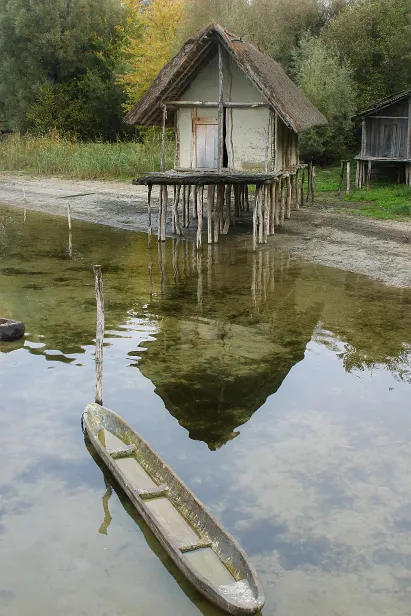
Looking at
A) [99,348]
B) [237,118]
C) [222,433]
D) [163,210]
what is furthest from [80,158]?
[222,433]

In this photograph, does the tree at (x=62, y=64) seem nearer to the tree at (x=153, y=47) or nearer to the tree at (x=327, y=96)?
the tree at (x=153, y=47)

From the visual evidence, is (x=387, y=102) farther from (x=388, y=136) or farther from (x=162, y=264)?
(x=162, y=264)

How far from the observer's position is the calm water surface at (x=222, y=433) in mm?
6711

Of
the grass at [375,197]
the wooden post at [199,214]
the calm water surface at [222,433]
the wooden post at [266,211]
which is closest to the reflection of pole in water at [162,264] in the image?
the calm water surface at [222,433]

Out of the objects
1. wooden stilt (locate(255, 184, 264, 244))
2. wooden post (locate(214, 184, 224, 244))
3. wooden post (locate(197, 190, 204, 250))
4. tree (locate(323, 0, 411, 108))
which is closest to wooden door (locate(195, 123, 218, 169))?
wooden post (locate(214, 184, 224, 244))

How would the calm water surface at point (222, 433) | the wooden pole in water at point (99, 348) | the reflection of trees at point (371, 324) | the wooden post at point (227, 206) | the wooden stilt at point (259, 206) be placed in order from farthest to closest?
the wooden post at point (227, 206) < the wooden stilt at point (259, 206) < the reflection of trees at point (371, 324) < the wooden pole in water at point (99, 348) < the calm water surface at point (222, 433)

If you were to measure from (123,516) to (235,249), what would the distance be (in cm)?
1254

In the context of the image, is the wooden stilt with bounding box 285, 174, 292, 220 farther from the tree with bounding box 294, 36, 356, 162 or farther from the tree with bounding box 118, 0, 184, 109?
the tree with bounding box 118, 0, 184, 109

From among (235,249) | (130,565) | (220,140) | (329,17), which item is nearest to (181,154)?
(220,140)

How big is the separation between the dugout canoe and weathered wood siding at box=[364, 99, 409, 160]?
21120mm

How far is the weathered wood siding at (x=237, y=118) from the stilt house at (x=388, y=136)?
811 cm

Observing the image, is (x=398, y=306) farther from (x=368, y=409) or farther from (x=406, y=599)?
(x=406, y=599)

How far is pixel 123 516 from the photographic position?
25.3 ft

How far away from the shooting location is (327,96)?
30859 mm
